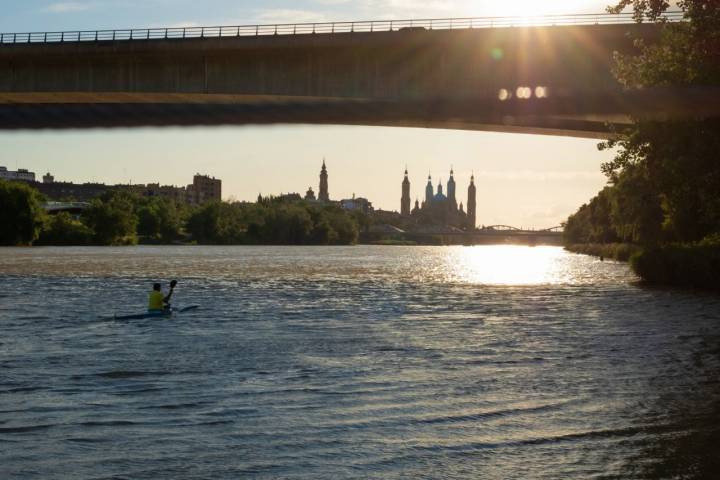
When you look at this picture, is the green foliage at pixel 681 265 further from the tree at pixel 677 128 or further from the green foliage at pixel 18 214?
the green foliage at pixel 18 214

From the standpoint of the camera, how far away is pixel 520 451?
14727 mm

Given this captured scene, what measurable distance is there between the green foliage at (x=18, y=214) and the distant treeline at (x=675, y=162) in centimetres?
8949

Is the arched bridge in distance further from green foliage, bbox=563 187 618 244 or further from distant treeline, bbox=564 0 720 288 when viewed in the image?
green foliage, bbox=563 187 618 244

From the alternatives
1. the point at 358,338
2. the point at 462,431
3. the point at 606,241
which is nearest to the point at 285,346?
the point at 358,338

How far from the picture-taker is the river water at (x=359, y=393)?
14.1m

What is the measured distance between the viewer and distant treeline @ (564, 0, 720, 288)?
3338cm

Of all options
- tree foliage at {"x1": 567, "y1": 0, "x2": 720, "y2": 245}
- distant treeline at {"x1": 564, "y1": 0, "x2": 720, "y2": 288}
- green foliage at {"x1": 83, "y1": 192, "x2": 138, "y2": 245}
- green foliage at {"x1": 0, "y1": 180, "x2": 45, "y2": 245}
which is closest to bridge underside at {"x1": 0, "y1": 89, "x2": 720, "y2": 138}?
distant treeline at {"x1": 564, "y1": 0, "x2": 720, "y2": 288}

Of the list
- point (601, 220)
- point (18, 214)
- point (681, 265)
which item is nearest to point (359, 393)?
point (681, 265)

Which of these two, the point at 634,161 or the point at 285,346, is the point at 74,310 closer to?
the point at 285,346

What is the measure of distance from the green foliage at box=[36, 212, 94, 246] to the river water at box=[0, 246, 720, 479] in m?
122

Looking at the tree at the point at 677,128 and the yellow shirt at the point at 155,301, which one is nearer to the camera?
the tree at the point at 677,128

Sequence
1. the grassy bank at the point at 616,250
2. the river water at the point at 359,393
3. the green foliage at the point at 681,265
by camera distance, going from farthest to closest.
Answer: the grassy bank at the point at 616,250
the green foliage at the point at 681,265
the river water at the point at 359,393

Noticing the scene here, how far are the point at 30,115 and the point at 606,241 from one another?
124205 millimetres

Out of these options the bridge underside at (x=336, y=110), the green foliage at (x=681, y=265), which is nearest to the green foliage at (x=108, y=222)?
the green foliage at (x=681, y=265)
